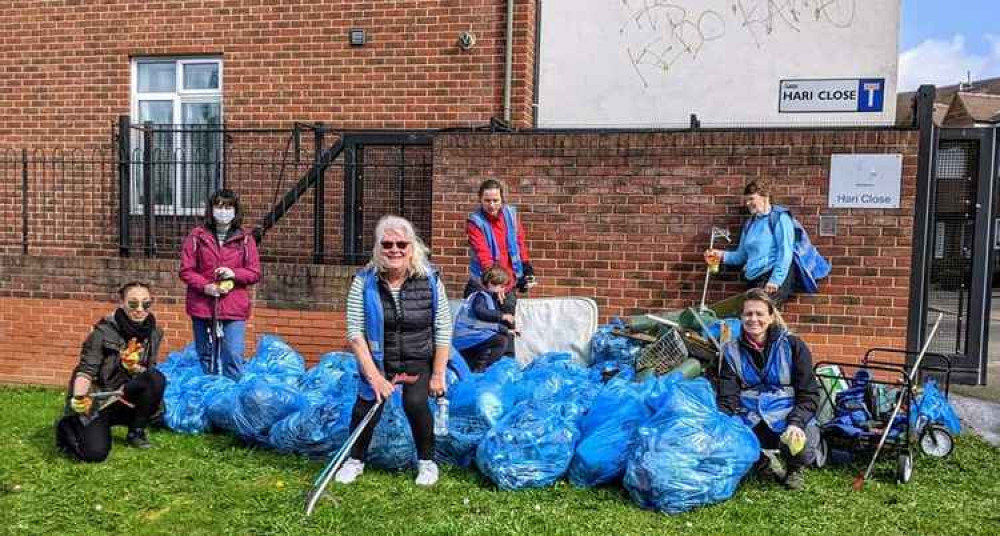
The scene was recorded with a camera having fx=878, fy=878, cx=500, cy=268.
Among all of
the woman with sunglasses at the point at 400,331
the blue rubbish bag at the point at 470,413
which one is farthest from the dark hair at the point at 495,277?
the woman with sunglasses at the point at 400,331

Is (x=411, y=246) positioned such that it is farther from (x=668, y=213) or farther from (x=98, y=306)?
(x=98, y=306)

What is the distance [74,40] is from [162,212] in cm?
244

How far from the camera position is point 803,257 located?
6.46 m

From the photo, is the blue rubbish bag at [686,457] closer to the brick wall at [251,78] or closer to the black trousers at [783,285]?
the black trousers at [783,285]

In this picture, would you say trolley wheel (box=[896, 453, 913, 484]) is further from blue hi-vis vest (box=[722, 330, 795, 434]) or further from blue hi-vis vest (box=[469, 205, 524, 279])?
blue hi-vis vest (box=[469, 205, 524, 279])

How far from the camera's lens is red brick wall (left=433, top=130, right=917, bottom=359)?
655cm

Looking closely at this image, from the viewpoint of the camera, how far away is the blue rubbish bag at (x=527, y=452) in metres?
4.75

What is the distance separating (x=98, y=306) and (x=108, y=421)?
322 centimetres

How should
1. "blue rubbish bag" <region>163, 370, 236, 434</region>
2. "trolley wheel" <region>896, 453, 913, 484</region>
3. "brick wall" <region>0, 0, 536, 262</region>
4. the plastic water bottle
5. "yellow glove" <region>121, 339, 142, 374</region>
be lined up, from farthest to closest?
1. "brick wall" <region>0, 0, 536, 262</region>
2. "blue rubbish bag" <region>163, 370, 236, 434</region>
3. "yellow glove" <region>121, 339, 142, 374</region>
4. the plastic water bottle
5. "trolley wheel" <region>896, 453, 913, 484</region>

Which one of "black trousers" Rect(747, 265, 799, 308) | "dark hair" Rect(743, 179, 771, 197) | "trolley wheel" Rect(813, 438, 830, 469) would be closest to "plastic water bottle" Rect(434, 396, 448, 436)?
"trolley wheel" Rect(813, 438, 830, 469)

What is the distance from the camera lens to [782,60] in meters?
8.49

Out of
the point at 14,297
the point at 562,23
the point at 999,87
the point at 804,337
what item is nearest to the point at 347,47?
the point at 562,23

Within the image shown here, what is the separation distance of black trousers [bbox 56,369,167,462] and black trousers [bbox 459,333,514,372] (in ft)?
6.78

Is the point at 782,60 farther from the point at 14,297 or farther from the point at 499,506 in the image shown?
the point at 14,297
